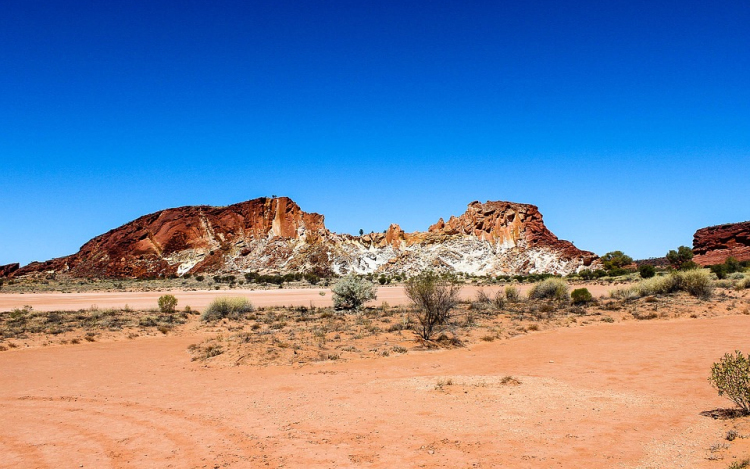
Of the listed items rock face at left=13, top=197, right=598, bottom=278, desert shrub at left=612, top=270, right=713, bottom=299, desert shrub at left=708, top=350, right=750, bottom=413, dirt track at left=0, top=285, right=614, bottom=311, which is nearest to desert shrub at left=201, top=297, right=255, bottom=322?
dirt track at left=0, top=285, right=614, bottom=311

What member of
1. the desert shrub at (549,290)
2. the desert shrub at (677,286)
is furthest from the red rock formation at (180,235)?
the desert shrub at (677,286)

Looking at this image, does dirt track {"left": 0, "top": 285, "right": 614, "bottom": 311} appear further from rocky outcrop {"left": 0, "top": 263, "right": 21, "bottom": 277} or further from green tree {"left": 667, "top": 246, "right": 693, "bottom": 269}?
rocky outcrop {"left": 0, "top": 263, "right": 21, "bottom": 277}

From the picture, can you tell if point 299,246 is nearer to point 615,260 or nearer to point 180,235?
point 180,235

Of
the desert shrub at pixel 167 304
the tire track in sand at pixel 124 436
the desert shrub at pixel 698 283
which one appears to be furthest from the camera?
the desert shrub at pixel 167 304

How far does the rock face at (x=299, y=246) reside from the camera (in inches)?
3300

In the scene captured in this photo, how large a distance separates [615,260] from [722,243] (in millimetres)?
15137

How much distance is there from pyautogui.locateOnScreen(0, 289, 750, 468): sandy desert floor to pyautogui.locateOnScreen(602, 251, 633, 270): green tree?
64.2 meters

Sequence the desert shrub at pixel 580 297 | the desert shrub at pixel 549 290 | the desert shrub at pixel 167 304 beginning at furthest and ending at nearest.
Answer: the desert shrub at pixel 549 290, the desert shrub at pixel 580 297, the desert shrub at pixel 167 304

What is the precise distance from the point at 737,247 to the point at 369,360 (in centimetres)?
7868

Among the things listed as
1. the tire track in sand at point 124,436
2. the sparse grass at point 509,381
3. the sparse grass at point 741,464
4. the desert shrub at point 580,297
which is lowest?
the sparse grass at point 509,381

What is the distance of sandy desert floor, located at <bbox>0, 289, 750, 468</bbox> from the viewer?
20.3 ft

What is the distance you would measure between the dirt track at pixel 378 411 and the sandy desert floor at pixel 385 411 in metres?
0.03

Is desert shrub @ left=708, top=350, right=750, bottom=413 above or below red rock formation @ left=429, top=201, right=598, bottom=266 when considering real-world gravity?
below

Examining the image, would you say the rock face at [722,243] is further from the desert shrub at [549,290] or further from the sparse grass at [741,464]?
the sparse grass at [741,464]
